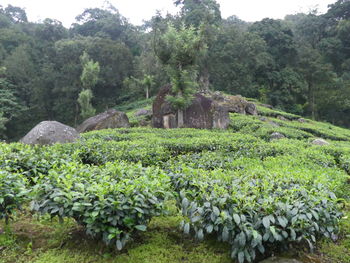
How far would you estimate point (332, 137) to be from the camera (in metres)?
16.6

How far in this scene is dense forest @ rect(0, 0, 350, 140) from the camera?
3039 centimetres

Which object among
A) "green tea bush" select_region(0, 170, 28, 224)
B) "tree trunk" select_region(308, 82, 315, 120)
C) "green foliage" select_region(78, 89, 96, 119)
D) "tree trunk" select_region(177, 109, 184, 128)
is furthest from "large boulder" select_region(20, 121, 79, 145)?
"tree trunk" select_region(308, 82, 315, 120)

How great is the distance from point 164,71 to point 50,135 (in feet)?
73.4

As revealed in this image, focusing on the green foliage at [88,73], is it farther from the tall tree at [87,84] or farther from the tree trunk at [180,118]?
the tree trunk at [180,118]

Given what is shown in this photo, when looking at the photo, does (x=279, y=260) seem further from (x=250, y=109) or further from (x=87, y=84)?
(x=87, y=84)

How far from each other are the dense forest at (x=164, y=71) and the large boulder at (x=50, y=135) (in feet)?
62.2

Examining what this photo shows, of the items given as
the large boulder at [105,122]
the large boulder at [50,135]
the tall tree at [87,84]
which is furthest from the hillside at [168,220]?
the tall tree at [87,84]

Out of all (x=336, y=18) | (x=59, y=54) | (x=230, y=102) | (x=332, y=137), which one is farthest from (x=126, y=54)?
(x=336, y=18)

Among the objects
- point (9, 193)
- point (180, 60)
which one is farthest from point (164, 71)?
point (9, 193)

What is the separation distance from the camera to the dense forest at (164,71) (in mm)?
30391

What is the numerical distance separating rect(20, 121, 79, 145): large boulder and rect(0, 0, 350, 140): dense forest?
18.9m

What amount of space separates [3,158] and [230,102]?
17962mm

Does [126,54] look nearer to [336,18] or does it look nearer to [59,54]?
[59,54]

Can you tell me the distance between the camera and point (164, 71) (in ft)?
102
